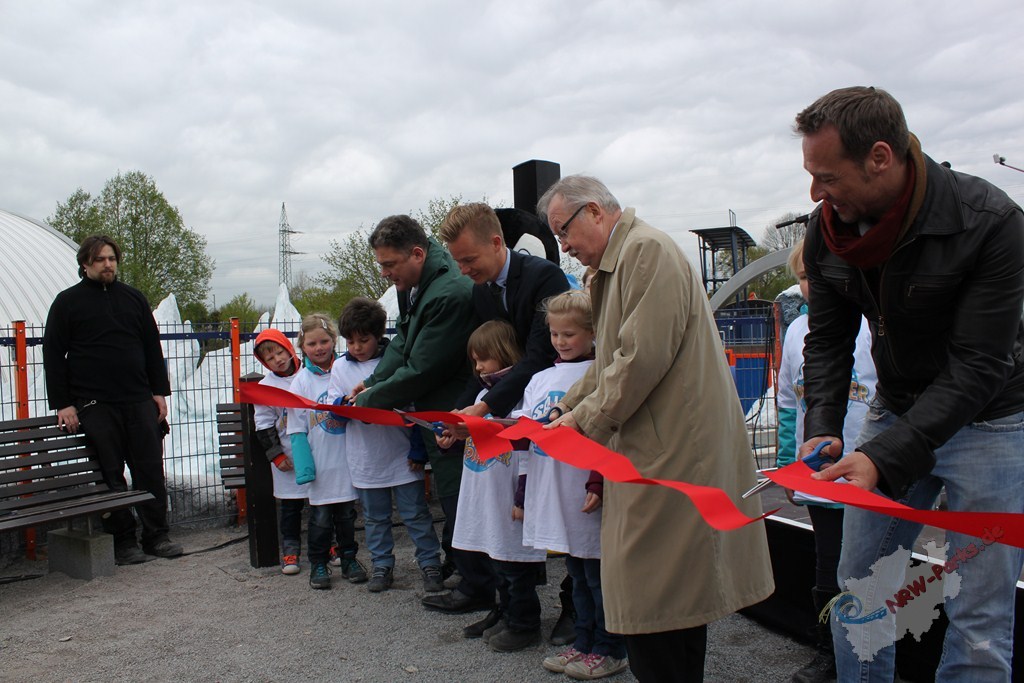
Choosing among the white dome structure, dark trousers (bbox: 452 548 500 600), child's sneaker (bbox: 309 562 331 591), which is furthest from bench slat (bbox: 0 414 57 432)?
the white dome structure

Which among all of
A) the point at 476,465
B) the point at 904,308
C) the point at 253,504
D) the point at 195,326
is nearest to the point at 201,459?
the point at 195,326

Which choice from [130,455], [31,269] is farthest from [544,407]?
[31,269]

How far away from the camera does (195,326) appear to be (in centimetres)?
830

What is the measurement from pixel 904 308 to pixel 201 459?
6.76 meters

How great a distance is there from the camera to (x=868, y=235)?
217cm

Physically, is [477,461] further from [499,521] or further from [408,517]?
[408,517]

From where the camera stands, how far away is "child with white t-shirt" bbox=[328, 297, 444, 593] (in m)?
5.10

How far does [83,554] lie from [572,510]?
4.03 metres

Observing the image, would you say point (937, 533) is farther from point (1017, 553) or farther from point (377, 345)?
point (377, 345)

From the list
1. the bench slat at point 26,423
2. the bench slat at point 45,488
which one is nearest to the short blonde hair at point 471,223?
the bench slat at point 45,488

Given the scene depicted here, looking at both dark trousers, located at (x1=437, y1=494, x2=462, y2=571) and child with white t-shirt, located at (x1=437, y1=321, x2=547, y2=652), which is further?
dark trousers, located at (x1=437, y1=494, x2=462, y2=571)

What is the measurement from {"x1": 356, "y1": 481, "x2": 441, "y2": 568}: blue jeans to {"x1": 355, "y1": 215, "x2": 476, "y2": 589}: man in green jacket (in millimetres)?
292

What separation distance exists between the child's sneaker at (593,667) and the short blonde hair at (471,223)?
210cm

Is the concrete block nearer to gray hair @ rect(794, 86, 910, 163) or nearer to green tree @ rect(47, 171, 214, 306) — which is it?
gray hair @ rect(794, 86, 910, 163)
